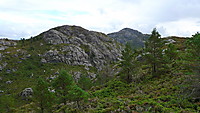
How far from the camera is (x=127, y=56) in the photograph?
35625mm

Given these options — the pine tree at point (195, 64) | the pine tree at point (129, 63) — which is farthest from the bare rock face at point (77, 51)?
the pine tree at point (195, 64)

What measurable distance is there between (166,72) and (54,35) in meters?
178

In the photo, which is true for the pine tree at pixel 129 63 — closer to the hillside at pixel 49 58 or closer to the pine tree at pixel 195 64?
the pine tree at pixel 195 64

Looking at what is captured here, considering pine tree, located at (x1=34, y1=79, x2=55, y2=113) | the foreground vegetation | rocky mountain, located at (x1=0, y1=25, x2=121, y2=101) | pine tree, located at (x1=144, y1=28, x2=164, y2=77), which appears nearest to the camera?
the foreground vegetation

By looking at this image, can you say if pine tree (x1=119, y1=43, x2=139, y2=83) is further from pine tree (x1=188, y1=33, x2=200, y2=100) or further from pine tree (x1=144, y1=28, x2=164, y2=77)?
pine tree (x1=188, y1=33, x2=200, y2=100)

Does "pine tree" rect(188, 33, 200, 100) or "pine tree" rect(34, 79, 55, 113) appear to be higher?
"pine tree" rect(188, 33, 200, 100)

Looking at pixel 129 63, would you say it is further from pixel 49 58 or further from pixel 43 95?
pixel 49 58

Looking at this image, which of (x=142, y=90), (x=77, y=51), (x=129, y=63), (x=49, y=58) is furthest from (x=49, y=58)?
(x=142, y=90)

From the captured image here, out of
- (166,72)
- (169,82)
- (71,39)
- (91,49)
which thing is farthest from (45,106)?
(71,39)

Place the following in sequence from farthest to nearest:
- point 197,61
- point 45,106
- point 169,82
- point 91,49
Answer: point 91,49 → point 169,82 → point 45,106 → point 197,61

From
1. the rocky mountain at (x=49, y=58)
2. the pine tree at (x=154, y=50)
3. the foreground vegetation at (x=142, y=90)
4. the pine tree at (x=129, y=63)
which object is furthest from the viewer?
the rocky mountain at (x=49, y=58)

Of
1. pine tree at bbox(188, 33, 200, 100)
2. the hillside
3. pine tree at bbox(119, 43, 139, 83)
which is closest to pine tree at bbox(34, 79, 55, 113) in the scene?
pine tree at bbox(119, 43, 139, 83)

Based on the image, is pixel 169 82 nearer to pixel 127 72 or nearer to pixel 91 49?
pixel 127 72

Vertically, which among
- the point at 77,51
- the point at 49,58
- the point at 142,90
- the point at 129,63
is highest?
the point at 77,51
